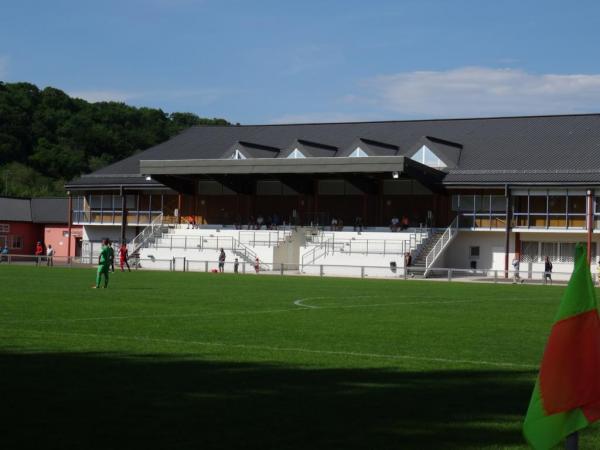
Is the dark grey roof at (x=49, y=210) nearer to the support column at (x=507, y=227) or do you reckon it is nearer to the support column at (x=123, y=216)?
the support column at (x=123, y=216)

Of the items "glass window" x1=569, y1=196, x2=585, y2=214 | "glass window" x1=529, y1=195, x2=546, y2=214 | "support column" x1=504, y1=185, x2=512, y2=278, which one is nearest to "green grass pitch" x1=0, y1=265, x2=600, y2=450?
"support column" x1=504, y1=185, x2=512, y2=278

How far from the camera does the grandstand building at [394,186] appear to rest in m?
63.3

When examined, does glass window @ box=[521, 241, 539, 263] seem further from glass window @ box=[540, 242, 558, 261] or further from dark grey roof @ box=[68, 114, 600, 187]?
dark grey roof @ box=[68, 114, 600, 187]

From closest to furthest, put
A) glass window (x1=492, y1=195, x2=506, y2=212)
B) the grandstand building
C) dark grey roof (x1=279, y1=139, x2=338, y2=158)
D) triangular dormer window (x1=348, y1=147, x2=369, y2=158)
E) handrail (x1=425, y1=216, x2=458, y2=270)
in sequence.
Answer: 1. handrail (x1=425, y1=216, x2=458, y2=270)
2. the grandstand building
3. glass window (x1=492, y1=195, x2=506, y2=212)
4. triangular dormer window (x1=348, y1=147, x2=369, y2=158)
5. dark grey roof (x1=279, y1=139, x2=338, y2=158)

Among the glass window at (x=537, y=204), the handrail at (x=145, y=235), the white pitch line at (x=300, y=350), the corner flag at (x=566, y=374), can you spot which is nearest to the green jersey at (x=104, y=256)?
the white pitch line at (x=300, y=350)

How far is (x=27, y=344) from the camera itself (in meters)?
15.4

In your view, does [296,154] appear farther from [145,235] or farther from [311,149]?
[145,235]

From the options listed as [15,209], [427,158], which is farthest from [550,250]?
[15,209]

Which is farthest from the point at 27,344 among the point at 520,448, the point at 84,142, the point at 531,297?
the point at 84,142

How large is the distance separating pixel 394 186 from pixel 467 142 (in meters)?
6.66

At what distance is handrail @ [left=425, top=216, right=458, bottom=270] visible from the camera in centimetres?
6104

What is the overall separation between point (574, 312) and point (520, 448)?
3214 millimetres

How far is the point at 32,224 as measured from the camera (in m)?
84.6

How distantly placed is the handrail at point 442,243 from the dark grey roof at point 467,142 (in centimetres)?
282
